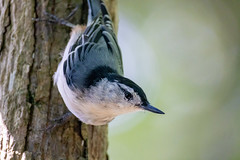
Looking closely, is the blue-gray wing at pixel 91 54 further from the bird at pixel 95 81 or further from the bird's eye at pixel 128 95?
the bird's eye at pixel 128 95

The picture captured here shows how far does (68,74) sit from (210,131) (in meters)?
2.90

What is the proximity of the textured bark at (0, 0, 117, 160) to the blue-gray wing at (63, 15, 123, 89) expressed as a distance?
173 millimetres

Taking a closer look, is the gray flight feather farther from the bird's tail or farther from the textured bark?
the textured bark

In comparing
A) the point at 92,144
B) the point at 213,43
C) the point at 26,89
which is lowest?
the point at 92,144

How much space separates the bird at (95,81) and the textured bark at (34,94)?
132mm

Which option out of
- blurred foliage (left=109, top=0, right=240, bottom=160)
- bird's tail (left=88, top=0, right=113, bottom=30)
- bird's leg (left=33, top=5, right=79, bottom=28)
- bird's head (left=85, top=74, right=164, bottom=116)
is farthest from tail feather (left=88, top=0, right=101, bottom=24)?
blurred foliage (left=109, top=0, right=240, bottom=160)

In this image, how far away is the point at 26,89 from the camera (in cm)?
282

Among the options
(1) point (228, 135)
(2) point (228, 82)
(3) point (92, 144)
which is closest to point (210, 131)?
(1) point (228, 135)

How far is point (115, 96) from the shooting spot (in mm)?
2658

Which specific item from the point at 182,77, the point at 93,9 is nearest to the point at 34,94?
the point at 93,9

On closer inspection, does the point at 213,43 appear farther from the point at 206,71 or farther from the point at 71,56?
the point at 71,56

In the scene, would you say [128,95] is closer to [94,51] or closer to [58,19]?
[94,51]

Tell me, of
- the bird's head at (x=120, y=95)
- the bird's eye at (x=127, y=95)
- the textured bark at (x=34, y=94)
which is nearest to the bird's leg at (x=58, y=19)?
the textured bark at (x=34, y=94)

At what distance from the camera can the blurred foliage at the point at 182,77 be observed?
514 cm
